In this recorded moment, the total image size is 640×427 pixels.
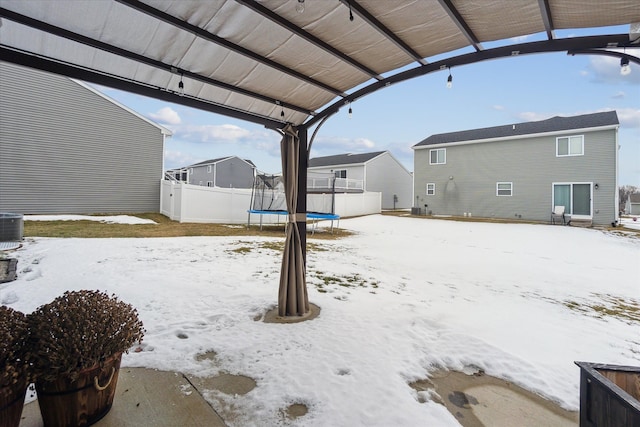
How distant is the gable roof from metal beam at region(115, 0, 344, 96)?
18848 mm

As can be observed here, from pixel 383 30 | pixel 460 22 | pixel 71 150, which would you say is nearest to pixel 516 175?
pixel 460 22

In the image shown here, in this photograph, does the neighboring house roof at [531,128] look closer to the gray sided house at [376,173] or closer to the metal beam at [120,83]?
the gray sided house at [376,173]

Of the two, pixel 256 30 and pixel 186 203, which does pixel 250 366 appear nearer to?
pixel 256 30

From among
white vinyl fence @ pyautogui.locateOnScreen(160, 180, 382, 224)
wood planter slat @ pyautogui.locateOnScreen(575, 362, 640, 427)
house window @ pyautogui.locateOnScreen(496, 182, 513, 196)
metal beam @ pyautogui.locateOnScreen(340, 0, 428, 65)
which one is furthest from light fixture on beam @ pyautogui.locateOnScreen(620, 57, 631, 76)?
house window @ pyautogui.locateOnScreen(496, 182, 513, 196)

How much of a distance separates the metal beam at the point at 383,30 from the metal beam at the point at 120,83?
1.53 m

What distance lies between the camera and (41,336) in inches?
56.2

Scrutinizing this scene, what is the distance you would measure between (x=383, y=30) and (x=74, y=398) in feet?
9.36

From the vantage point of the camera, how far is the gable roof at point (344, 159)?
21.8 meters

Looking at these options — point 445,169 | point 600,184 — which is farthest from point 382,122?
point 600,184

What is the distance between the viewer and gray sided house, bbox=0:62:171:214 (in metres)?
9.98

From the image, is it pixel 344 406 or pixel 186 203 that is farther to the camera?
pixel 186 203

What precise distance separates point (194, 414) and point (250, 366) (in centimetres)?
57

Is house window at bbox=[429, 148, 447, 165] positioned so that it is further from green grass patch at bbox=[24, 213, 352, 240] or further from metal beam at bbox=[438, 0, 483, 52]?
metal beam at bbox=[438, 0, 483, 52]

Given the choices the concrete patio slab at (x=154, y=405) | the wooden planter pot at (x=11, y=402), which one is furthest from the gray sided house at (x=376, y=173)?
the wooden planter pot at (x=11, y=402)
